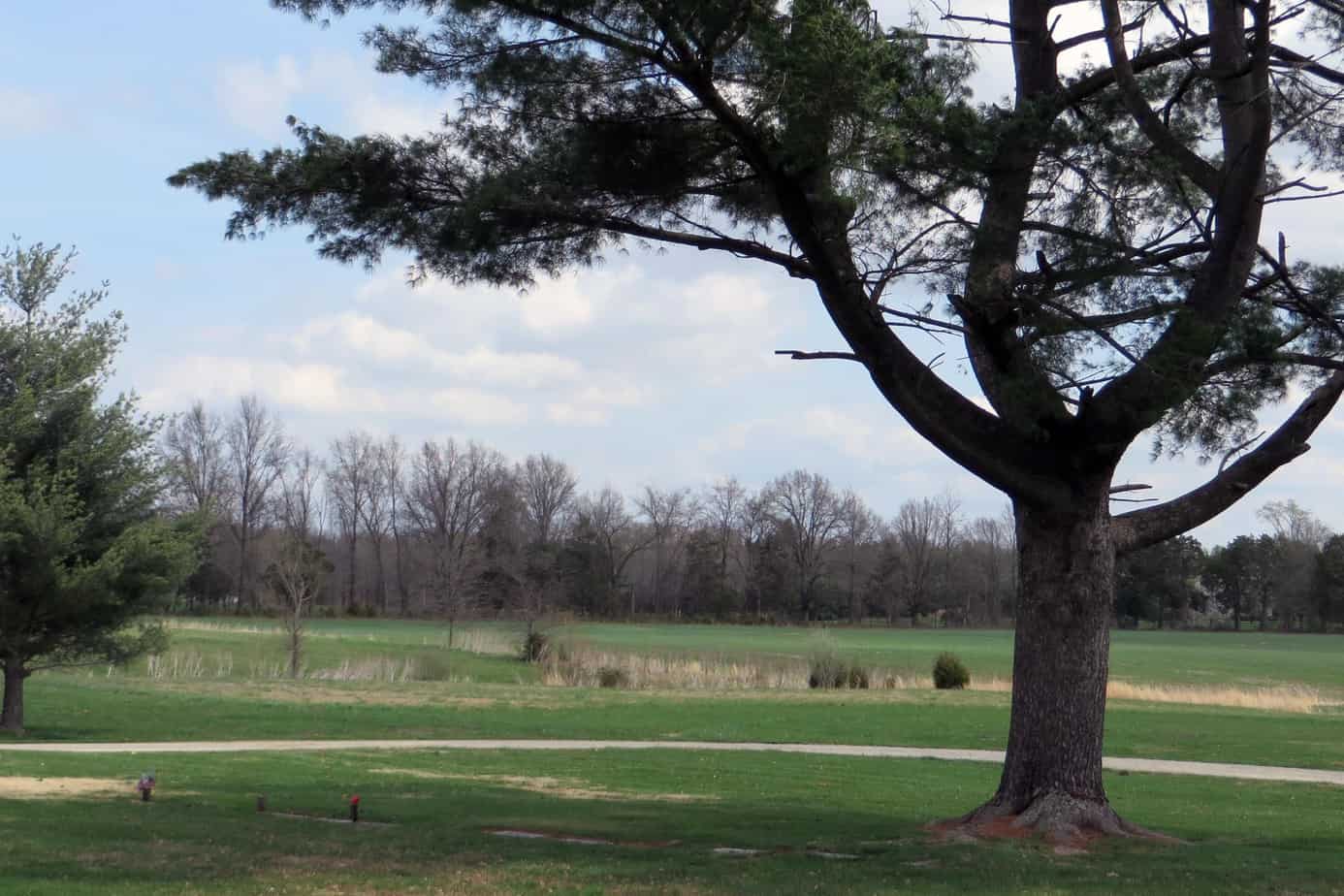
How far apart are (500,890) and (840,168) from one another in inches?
207

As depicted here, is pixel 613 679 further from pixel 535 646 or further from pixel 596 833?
pixel 596 833

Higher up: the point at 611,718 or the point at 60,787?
the point at 60,787

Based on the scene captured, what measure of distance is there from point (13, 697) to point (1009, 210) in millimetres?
18049

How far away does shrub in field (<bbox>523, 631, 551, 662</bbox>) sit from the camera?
4141cm

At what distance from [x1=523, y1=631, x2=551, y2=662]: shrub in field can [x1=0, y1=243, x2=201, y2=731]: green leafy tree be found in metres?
20.5

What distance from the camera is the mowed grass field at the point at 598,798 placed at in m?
8.30

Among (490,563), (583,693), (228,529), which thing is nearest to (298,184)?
(583,693)

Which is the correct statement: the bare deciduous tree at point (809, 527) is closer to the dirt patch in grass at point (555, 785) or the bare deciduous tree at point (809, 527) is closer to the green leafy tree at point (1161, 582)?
the green leafy tree at point (1161, 582)

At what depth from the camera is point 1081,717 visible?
31.9ft

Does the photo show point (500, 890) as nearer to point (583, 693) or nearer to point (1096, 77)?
point (1096, 77)

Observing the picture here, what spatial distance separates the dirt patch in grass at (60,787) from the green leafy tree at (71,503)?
6.75 meters

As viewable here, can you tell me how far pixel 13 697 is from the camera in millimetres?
20812

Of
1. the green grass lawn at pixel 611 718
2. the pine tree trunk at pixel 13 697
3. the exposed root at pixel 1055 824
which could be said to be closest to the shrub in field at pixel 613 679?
the green grass lawn at pixel 611 718

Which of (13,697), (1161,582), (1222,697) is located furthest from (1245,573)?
(13,697)
